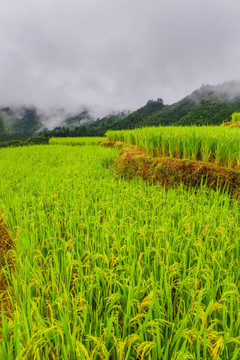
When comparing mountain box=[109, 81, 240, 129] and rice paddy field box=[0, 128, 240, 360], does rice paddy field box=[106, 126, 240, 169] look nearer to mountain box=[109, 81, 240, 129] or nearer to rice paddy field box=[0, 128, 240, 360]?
rice paddy field box=[0, 128, 240, 360]

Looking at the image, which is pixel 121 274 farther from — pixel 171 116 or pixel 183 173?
pixel 171 116

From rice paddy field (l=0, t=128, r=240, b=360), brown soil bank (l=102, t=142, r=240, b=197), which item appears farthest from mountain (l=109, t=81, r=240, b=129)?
rice paddy field (l=0, t=128, r=240, b=360)

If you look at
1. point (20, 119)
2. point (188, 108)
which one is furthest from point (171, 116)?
point (20, 119)

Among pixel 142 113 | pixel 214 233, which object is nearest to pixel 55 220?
pixel 214 233

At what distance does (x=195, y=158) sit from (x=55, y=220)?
8.63 feet

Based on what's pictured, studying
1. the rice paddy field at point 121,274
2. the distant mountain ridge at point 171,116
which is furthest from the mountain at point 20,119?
the rice paddy field at point 121,274

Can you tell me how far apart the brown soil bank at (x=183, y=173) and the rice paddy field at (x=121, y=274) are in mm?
331

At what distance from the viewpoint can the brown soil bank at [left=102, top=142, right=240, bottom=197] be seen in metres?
3.05

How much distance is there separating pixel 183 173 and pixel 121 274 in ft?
8.05

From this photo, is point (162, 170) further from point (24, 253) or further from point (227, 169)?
point (24, 253)

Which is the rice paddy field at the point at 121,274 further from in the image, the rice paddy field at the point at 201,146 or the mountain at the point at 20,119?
the mountain at the point at 20,119

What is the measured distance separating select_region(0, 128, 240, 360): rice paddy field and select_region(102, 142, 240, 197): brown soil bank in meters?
0.33

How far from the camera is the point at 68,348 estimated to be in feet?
2.97

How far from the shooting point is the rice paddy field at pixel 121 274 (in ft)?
3.07
